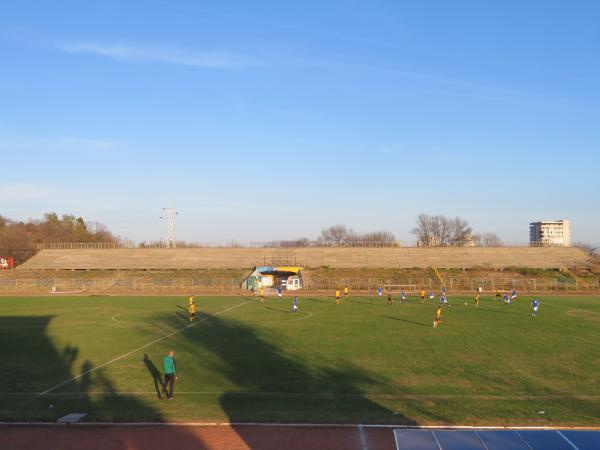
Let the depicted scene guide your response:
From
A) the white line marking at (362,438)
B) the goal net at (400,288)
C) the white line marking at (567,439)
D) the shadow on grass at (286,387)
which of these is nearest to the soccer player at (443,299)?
the goal net at (400,288)

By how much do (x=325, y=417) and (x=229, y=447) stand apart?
3.48 meters

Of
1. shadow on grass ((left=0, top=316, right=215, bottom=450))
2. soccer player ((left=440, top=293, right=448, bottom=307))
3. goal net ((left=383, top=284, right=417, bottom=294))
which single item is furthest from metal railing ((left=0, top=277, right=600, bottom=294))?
shadow on grass ((left=0, top=316, right=215, bottom=450))

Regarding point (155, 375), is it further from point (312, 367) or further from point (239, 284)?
point (239, 284)

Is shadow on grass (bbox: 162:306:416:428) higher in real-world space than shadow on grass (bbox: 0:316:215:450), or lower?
higher

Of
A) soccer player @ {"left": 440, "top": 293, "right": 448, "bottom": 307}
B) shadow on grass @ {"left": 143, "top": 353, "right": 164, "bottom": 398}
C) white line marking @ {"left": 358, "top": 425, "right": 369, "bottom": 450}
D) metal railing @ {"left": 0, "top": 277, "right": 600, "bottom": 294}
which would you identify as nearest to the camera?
white line marking @ {"left": 358, "top": 425, "right": 369, "bottom": 450}

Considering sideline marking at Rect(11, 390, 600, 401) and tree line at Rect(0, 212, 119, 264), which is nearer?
sideline marking at Rect(11, 390, 600, 401)

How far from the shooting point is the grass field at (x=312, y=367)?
1755cm

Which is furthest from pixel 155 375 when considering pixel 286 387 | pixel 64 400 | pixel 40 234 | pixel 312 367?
pixel 40 234

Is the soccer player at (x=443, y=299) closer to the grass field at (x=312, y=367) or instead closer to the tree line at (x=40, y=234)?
the grass field at (x=312, y=367)

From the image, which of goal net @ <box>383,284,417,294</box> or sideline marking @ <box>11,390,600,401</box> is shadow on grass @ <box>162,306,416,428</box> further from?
goal net @ <box>383,284,417,294</box>

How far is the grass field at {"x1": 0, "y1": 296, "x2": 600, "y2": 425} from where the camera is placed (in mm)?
17547

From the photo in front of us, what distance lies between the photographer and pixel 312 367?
2383 centimetres

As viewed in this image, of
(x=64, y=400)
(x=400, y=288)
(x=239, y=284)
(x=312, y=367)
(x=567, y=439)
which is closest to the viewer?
(x=567, y=439)

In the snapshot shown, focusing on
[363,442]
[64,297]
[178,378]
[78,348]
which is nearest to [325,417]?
[363,442]
